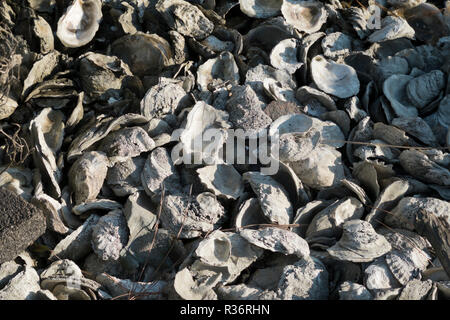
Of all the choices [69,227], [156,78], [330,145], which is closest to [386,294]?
[330,145]

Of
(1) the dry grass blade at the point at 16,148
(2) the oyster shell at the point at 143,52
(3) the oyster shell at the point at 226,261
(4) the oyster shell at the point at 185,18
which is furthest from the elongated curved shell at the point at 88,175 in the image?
(4) the oyster shell at the point at 185,18

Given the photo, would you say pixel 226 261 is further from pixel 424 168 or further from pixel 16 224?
pixel 424 168

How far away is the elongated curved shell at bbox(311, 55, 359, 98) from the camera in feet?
10.3

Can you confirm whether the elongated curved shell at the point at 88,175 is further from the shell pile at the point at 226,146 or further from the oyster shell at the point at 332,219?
the oyster shell at the point at 332,219

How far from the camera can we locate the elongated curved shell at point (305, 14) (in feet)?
11.2

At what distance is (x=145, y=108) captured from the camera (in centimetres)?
299

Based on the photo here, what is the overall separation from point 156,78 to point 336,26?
114 cm

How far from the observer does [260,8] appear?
11.3ft

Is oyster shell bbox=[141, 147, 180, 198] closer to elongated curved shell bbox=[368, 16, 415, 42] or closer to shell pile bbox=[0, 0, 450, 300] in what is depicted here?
shell pile bbox=[0, 0, 450, 300]

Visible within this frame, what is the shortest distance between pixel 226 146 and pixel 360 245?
83 centimetres

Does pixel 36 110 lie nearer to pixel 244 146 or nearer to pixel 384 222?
pixel 244 146

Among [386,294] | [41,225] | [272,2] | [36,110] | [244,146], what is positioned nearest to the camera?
[386,294]

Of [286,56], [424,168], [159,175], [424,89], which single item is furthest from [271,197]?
[424,89]

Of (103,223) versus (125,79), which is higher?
(125,79)
